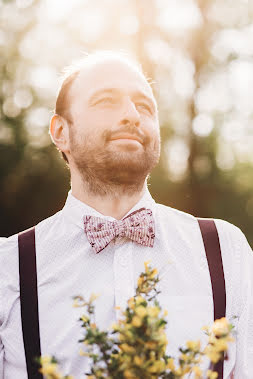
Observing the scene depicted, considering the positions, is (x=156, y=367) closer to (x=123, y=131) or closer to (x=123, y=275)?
(x=123, y=275)

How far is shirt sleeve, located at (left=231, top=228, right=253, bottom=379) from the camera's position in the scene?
189 cm

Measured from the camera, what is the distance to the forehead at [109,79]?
2207 millimetres

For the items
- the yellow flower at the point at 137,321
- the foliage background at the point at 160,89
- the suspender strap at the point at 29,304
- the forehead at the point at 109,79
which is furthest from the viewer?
the foliage background at the point at 160,89

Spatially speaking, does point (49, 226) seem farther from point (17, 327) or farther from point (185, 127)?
point (185, 127)

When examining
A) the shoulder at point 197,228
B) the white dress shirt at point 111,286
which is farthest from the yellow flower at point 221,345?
the shoulder at point 197,228

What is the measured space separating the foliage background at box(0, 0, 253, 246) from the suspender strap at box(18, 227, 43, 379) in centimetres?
969

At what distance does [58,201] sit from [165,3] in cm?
502

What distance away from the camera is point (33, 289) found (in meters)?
1.94

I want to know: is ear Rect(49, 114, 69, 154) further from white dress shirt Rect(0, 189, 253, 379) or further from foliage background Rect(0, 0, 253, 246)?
foliage background Rect(0, 0, 253, 246)

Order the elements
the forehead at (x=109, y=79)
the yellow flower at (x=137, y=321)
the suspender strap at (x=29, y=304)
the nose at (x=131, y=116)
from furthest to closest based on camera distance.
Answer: the forehead at (x=109, y=79)
the nose at (x=131, y=116)
the suspender strap at (x=29, y=304)
the yellow flower at (x=137, y=321)

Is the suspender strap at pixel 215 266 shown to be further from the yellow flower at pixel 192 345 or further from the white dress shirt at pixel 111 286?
the yellow flower at pixel 192 345

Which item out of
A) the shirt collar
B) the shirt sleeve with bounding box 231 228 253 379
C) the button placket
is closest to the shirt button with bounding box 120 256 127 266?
the button placket

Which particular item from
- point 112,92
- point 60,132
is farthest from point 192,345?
point 60,132

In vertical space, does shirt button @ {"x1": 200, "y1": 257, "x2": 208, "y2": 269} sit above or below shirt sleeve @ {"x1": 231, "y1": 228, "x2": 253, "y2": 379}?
above
